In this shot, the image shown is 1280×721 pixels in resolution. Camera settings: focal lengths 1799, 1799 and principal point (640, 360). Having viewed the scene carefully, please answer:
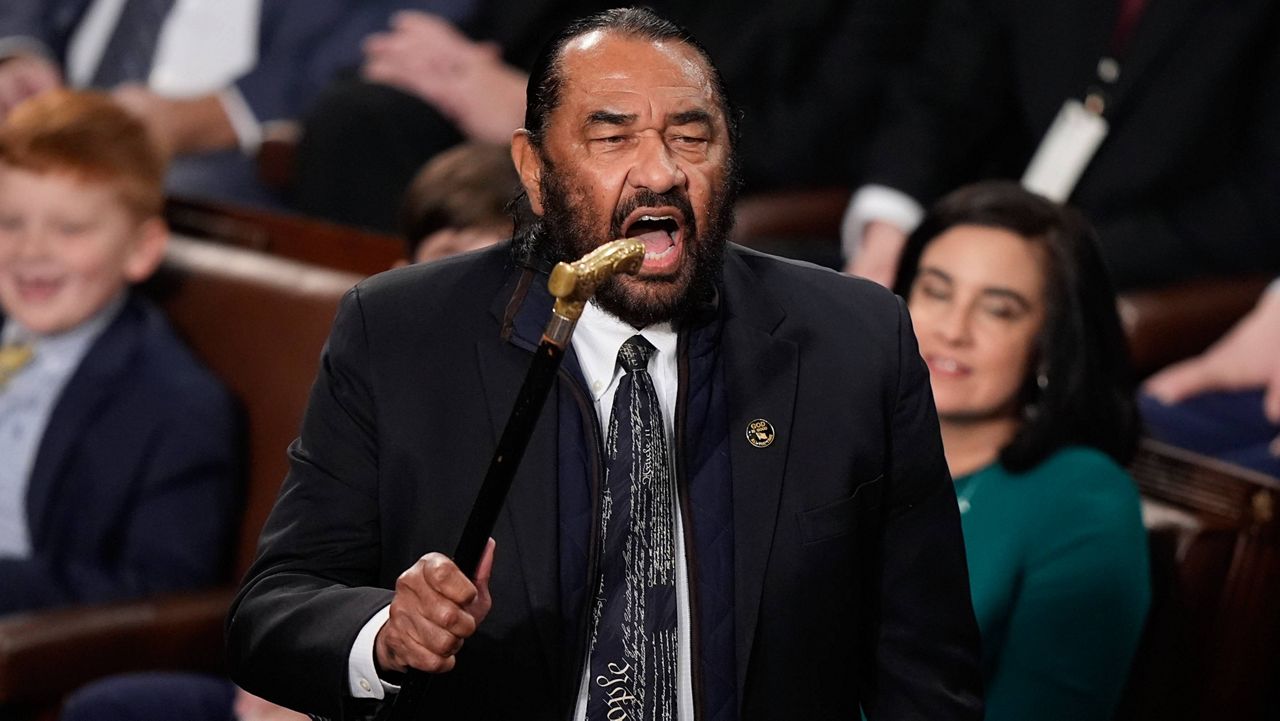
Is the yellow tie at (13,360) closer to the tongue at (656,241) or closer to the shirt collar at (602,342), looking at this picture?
the shirt collar at (602,342)

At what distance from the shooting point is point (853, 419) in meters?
1.36

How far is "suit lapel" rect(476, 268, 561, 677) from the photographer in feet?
4.19

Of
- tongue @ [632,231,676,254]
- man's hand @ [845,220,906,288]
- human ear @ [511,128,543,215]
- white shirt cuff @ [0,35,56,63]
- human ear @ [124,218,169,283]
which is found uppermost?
human ear @ [511,128,543,215]

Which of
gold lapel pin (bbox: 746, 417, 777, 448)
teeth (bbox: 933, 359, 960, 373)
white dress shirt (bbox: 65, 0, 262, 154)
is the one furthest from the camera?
white dress shirt (bbox: 65, 0, 262, 154)

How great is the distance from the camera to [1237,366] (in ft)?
7.91

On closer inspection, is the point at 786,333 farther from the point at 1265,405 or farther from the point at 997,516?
the point at 1265,405

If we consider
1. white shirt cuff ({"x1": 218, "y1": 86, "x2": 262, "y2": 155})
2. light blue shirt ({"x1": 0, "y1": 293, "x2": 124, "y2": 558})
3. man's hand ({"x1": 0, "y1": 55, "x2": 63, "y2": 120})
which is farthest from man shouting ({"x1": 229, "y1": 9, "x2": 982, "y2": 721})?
man's hand ({"x1": 0, "y1": 55, "x2": 63, "y2": 120})

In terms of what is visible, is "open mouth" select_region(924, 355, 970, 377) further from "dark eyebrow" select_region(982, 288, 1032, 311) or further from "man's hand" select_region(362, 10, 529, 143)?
"man's hand" select_region(362, 10, 529, 143)

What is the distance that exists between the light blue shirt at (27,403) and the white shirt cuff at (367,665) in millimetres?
1196

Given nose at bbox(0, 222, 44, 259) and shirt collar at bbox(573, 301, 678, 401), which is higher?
shirt collar at bbox(573, 301, 678, 401)

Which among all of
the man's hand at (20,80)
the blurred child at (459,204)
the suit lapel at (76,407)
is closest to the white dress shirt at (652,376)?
the blurred child at (459,204)

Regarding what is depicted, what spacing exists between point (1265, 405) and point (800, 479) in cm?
128

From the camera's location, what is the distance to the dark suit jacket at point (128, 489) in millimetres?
2264

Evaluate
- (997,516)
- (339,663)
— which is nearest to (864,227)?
(997,516)
